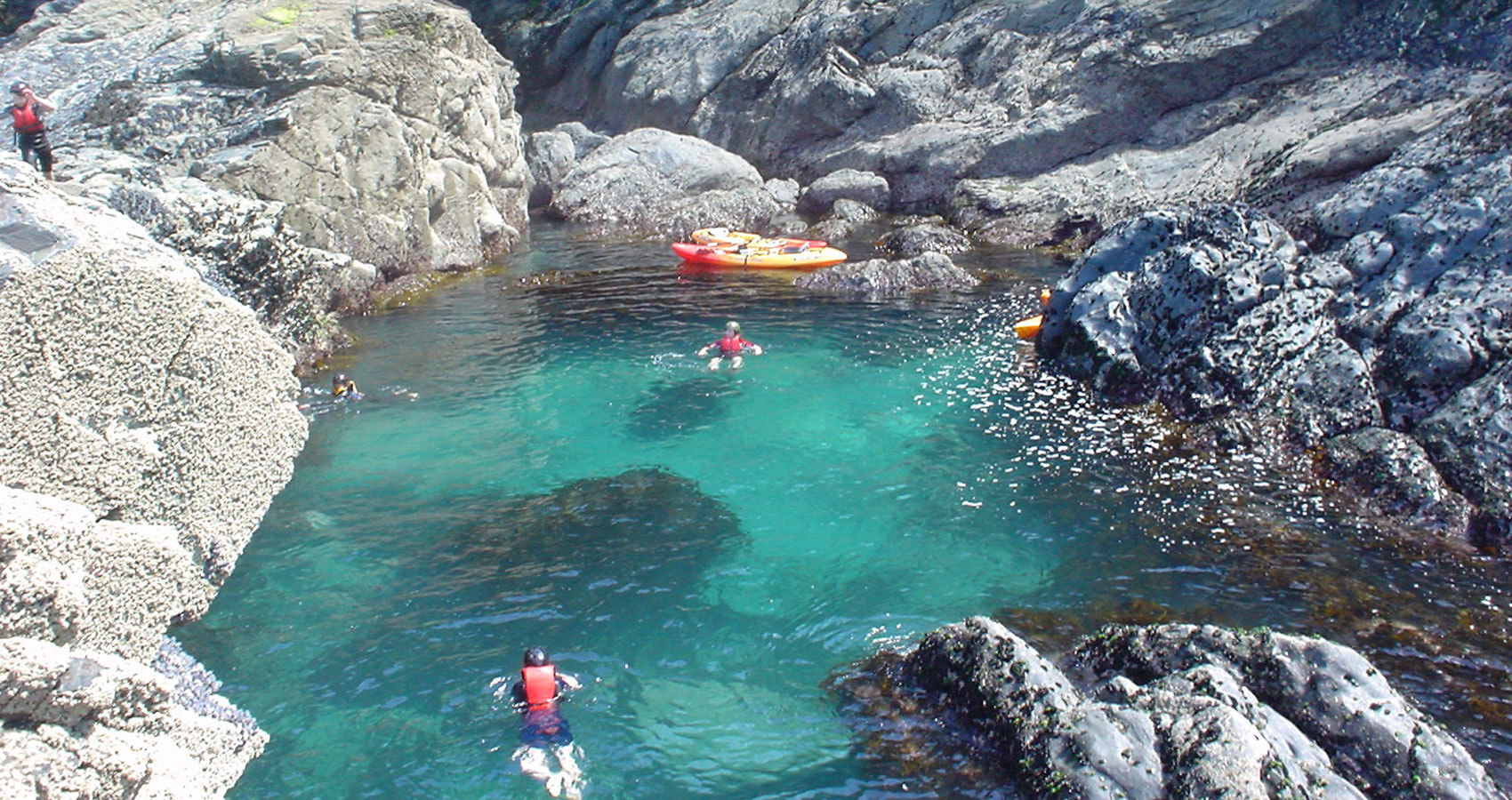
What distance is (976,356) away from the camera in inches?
849

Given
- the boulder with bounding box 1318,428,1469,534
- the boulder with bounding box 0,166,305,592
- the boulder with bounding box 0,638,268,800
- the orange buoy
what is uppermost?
the boulder with bounding box 0,166,305,592

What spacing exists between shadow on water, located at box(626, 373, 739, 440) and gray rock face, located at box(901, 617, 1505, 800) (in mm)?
9154

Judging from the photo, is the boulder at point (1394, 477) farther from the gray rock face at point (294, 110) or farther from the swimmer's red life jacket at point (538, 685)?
the gray rock face at point (294, 110)

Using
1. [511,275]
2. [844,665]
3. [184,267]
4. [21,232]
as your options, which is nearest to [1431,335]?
[844,665]

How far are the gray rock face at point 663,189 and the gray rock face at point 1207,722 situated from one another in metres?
30.8

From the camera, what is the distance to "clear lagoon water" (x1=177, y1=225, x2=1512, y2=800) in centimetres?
959

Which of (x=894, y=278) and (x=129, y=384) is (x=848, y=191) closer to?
(x=894, y=278)

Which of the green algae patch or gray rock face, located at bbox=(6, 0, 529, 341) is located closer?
A: gray rock face, located at bbox=(6, 0, 529, 341)

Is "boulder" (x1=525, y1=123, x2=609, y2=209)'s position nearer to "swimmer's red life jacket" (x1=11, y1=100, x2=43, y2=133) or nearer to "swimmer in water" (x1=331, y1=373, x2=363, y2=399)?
"swimmer in water" (x1=331, y1=373, x2=363, y2=399)

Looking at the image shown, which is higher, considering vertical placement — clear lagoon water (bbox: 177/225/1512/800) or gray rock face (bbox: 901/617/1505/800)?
gray rock face (bbox: 901/617/1505/800)

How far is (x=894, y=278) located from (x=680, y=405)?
37.4 feet

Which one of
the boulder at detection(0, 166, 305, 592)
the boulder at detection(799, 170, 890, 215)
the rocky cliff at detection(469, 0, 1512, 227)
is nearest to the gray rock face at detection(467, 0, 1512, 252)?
the rocky cliff at detection(469, 0, 1512, 227)

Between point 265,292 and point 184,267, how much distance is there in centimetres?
1013

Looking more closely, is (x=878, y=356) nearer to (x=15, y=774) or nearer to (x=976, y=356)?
(x=976, y=356)
